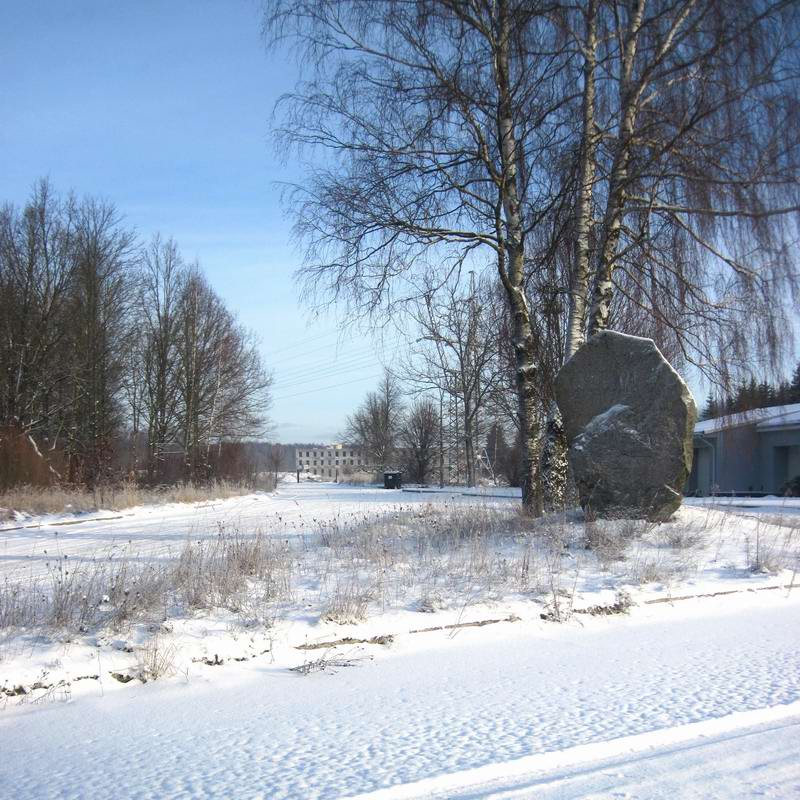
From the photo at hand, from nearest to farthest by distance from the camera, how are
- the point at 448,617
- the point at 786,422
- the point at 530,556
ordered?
the point at 448,617 < the point at 530,556 < the point at 786,422

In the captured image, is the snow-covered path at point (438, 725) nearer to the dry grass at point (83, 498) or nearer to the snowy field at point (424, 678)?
the snowy field at point (424, 678)

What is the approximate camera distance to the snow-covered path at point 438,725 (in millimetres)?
3027

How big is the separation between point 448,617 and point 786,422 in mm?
28002

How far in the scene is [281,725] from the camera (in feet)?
12.4

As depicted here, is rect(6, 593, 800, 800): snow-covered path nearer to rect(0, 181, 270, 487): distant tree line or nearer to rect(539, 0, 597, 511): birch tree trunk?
rect(539, 0, 597, 511): birch tree trunk

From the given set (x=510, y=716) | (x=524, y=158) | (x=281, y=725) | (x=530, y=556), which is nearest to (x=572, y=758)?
(x=510, y=716)

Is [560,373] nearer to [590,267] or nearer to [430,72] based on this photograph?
[590,267]

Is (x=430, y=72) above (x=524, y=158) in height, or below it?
above

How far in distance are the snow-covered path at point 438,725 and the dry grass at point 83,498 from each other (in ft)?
47.4

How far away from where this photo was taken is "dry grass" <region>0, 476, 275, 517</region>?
17.7 metres

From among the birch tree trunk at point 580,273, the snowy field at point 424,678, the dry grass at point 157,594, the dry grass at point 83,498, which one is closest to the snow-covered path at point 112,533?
the dry grass at point 83,498

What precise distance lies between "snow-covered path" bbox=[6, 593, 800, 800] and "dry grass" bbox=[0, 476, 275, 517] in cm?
1445

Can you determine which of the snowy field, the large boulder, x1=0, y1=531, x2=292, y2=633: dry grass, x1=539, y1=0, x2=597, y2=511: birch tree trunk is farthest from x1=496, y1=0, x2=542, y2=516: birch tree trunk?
x1=0, y1=531, x2=292, y2=633: dry grass

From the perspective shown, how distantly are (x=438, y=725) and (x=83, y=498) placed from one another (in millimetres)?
17610
